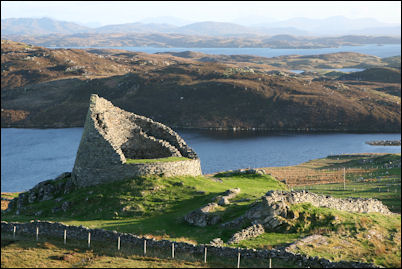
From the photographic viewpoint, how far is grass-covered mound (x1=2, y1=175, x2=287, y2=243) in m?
34.5

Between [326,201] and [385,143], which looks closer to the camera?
[326,201]

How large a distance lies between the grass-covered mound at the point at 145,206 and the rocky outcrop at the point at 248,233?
1.80m

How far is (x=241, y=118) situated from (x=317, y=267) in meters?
160

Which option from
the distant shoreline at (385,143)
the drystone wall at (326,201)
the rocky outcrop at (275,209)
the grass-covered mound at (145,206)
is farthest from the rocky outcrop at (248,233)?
the distant shoreline at (385,143)

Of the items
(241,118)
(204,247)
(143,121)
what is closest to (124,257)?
(204,247)

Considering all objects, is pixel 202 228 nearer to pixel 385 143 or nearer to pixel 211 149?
pixel 211 149

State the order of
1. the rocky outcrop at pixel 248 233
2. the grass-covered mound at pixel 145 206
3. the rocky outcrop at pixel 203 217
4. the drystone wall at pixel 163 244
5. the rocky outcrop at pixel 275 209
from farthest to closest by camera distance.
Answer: the grass-covered mound at pixel 145 206 → the rocky outcrop at pixel 203 217 → the rocky outcrop at pixel 275 209 → the rocky outcrop at pixel 248 233 → the drystone wall at pixel 163 244

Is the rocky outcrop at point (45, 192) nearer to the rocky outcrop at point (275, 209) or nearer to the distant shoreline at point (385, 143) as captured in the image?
the rocky outcrop at point (275, 209)

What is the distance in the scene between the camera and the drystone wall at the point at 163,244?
82.4 feet

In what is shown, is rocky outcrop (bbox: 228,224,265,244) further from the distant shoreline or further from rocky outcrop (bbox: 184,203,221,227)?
the distant shoreline

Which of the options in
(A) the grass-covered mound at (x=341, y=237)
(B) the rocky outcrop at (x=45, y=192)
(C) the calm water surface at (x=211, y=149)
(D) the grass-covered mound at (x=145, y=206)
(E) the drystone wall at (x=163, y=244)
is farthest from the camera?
(C) the calm water surface at (x=211, y=149)

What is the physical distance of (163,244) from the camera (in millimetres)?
28656

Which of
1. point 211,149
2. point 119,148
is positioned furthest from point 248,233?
point 211,149

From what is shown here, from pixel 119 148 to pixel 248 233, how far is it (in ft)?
58.0
